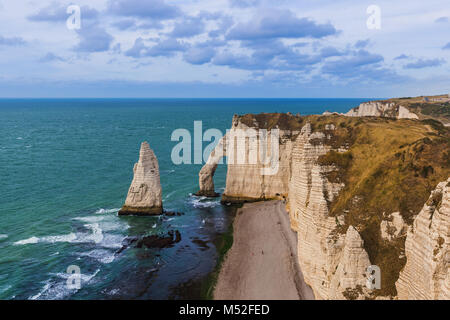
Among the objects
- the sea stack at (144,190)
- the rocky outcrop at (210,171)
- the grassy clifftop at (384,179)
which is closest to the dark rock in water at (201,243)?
the sea stack at (144,190)

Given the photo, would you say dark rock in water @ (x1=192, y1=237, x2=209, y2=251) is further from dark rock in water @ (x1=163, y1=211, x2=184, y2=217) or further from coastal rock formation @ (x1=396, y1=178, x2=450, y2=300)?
coastal rock formation @ (x1=396, y1=178, x2=450, y2=300)

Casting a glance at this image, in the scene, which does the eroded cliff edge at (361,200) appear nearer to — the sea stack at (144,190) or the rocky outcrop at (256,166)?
the rocky outcrop at (256,166)

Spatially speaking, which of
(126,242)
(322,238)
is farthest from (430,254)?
(126,242)

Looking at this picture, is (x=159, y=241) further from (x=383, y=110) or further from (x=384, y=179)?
(x=383, y=110)

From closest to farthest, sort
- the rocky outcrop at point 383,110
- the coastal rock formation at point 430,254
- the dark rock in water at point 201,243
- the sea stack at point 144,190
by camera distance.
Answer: the coastal rock formation at point 430,254
the dark rock in water at point 201,243
the sea stack at point 144,190
the rocky outcrop at point 383,110

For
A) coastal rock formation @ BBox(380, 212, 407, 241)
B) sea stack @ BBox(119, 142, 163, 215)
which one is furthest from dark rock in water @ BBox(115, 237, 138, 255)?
coastal rock formation @ BBox(380, 212, 407, 241)
